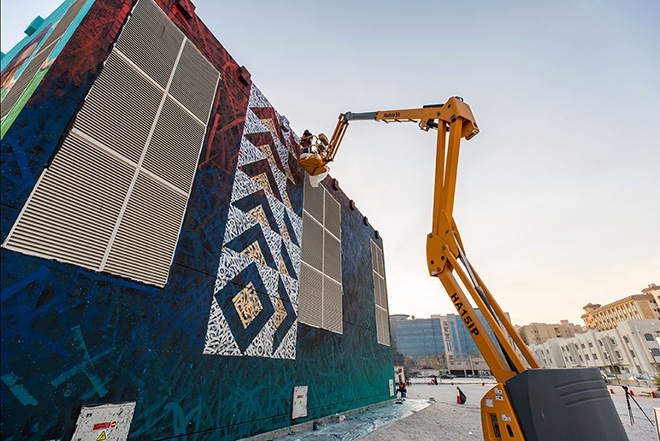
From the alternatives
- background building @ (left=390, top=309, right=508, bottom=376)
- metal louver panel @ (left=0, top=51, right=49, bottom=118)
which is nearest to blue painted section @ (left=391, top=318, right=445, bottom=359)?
background building @ (left=390, top=309, right=508, bottom=376)

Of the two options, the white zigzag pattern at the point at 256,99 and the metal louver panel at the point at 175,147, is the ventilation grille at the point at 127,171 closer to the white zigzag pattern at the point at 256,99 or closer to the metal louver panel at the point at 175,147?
the metal louver panel at the point at 175,147

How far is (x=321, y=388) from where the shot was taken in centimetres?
916

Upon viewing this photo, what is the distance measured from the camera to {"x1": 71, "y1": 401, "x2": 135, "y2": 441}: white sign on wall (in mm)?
3779

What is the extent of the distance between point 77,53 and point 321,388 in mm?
10057

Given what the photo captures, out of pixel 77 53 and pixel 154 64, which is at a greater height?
pixel 154 64

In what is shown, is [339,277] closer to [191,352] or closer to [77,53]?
[191,352]

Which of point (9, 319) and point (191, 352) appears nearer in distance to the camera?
point (9, 319)

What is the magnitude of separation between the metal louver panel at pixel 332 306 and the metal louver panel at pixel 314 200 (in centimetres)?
257

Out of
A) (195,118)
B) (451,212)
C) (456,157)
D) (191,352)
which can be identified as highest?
(195,118)

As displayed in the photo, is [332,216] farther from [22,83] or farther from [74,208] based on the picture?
[22,83]

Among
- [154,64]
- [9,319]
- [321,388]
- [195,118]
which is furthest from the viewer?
[321,388]

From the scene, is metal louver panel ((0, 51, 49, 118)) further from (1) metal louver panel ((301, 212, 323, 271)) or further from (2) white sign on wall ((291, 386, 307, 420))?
(2) white sign on wall ((291, 386, 307, 420))

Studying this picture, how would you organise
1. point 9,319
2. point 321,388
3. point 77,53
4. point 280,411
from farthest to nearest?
point 321,388 → point 280,411 → point 77,53 → point 9,319

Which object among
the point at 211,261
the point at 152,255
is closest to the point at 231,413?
the point at 211,261
